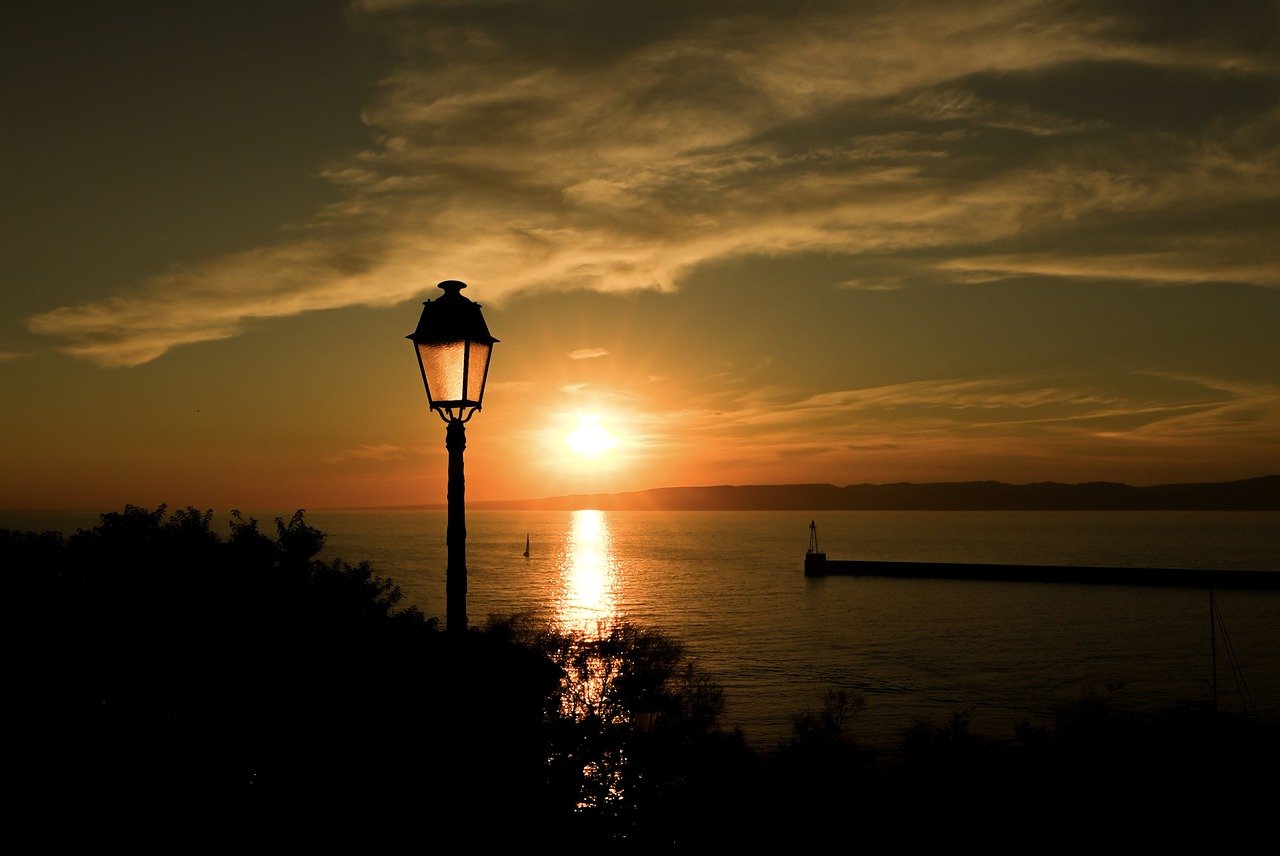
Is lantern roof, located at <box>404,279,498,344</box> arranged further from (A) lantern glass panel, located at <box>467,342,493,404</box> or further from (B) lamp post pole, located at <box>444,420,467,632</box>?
(B) lamp post pole, located at <box>444,420,467,632</box>

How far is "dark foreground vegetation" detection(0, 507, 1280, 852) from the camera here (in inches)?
591

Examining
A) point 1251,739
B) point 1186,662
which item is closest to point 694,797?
point 1251,739

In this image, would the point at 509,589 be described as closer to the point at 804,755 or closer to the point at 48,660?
the point at 804,755

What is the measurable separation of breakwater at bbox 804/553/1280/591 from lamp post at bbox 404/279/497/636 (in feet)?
404

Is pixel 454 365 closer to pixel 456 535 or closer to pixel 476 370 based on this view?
pixel 476 370

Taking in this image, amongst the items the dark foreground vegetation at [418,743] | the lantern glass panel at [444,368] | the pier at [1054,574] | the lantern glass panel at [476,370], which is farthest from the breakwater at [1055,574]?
the lantern glass panel at [444,368]

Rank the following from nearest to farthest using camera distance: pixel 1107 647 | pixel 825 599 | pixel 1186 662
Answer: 1. pixel 1186 662
2. pixel 1107 647
3. pixel 825 599

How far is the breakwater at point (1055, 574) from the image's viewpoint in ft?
384

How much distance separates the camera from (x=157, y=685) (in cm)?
1656

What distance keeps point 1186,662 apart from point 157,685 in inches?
2916

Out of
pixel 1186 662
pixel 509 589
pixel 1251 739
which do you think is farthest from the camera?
pixel 509 589

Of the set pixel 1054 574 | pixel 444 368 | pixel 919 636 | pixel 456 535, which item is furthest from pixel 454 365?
pixel 1054 574

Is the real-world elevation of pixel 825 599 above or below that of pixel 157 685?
below

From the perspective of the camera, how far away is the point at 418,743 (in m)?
15.7
